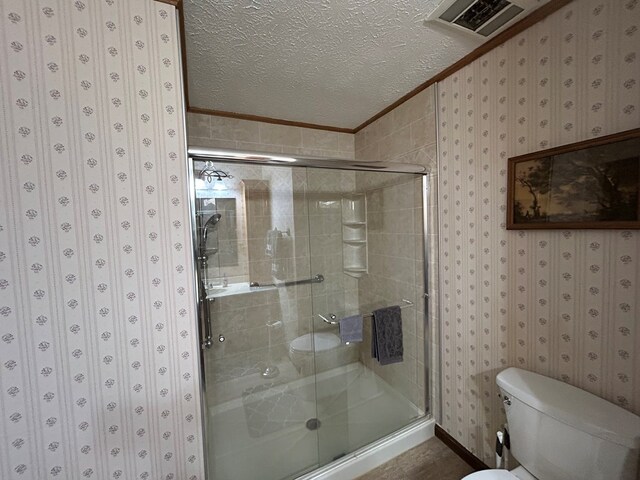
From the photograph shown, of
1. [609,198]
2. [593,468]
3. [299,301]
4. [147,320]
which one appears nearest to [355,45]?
[609,198]

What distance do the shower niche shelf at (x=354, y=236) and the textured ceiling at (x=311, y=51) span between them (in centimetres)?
73

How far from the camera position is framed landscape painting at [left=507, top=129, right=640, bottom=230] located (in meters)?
0.84

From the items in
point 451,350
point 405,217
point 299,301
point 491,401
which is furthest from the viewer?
point 299,301

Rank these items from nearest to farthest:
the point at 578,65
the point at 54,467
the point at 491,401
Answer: the point at 54,467
the point at 578,65
the point at 491,401

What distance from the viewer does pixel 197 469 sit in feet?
3.19

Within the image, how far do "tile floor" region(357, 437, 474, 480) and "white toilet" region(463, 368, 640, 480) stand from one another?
550 mm

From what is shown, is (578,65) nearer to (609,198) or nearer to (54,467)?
(609,198)

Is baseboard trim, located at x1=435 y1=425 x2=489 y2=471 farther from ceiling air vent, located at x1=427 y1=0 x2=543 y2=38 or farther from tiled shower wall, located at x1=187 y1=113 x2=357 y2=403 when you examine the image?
ceiling air vent, located at x1=427 y1=0 x2=543 y2=38

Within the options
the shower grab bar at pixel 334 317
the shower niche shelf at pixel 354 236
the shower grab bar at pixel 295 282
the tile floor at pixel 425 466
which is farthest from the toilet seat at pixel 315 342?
the tile floor at pixel 425 466

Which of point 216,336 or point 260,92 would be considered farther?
point 216,336

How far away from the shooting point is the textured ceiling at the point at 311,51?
100 centimetres

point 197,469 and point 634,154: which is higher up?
point 634,154

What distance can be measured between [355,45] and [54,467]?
202 centimetres

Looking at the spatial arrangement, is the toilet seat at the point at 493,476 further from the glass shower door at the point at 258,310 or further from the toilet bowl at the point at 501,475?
the glass shower door at the point at 258,310
